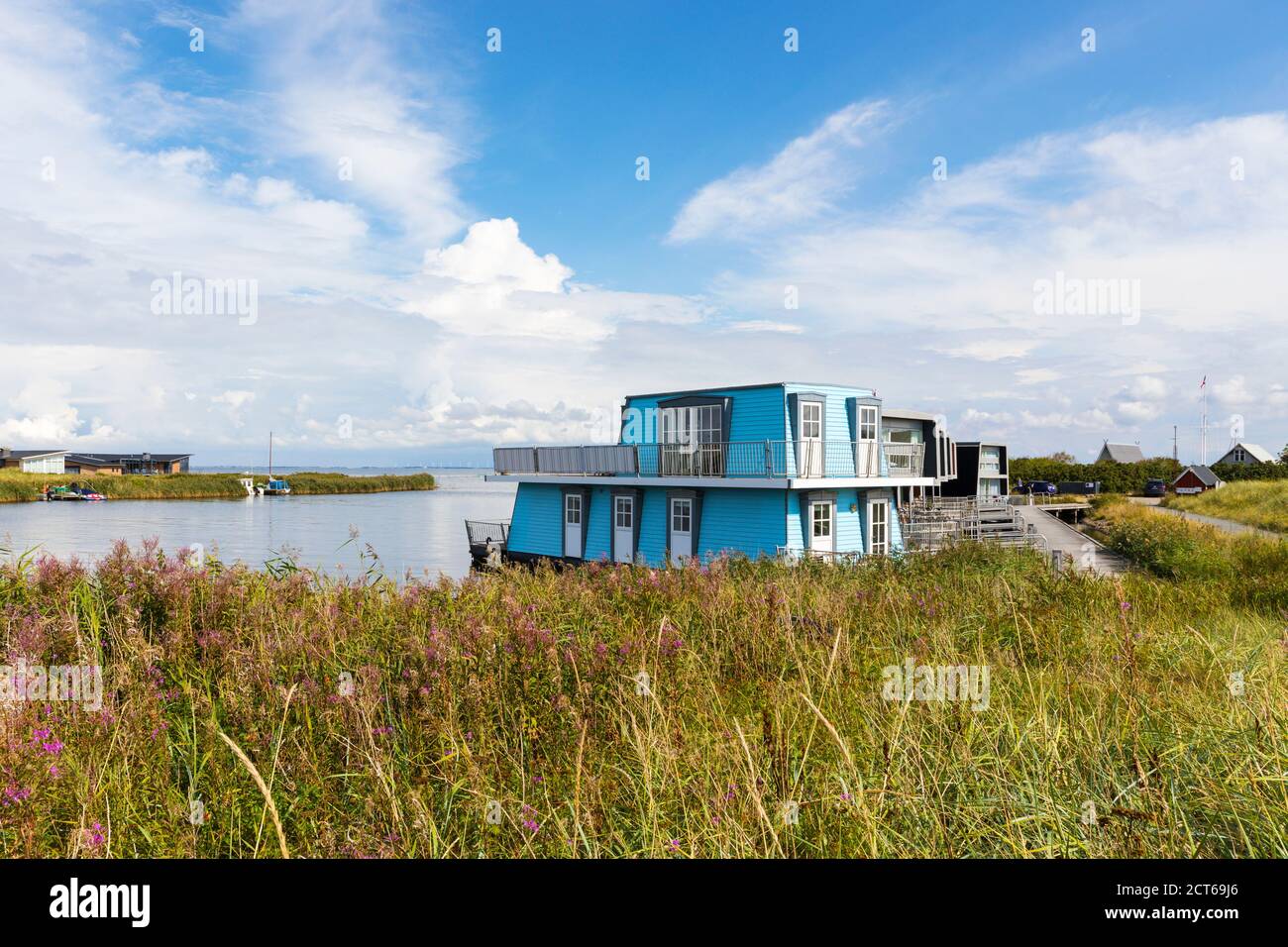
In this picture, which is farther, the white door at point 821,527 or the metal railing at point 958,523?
the metal railing at point 958,523

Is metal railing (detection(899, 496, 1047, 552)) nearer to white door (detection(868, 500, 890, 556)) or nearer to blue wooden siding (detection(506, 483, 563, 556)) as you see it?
white door (detection(868, 500, 890, 556))

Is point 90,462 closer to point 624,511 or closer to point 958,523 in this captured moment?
point 624,511


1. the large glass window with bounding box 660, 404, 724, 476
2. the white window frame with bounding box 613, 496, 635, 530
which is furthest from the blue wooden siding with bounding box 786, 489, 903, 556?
the white window frame with bounding box 613, 496, 635, 530

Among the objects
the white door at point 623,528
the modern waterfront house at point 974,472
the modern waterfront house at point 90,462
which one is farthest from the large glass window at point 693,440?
the modern waterfront house at point 90,462

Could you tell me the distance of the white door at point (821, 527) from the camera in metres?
20.7

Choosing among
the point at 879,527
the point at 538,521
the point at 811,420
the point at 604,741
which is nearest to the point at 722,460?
the point at 811,420

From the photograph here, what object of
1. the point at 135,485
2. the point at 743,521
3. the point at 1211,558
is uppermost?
the point at 135,485

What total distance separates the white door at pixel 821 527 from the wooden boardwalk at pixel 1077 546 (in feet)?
19.7

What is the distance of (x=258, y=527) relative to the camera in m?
41.2

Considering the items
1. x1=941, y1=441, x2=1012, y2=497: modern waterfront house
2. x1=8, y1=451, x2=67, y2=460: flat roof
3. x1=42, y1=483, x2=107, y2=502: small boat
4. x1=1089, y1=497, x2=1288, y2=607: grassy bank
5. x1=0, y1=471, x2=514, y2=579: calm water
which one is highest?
x1=8, y1=451, x2=67, y2=460: flat roof

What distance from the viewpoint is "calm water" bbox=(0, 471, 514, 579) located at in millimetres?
29203

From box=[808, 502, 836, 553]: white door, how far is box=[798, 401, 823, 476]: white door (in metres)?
1.10

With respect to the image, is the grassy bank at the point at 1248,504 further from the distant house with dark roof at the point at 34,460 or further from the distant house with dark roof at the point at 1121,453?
the distant house with dark roof at the point at 34,460

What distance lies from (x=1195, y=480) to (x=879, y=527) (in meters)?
57.8
